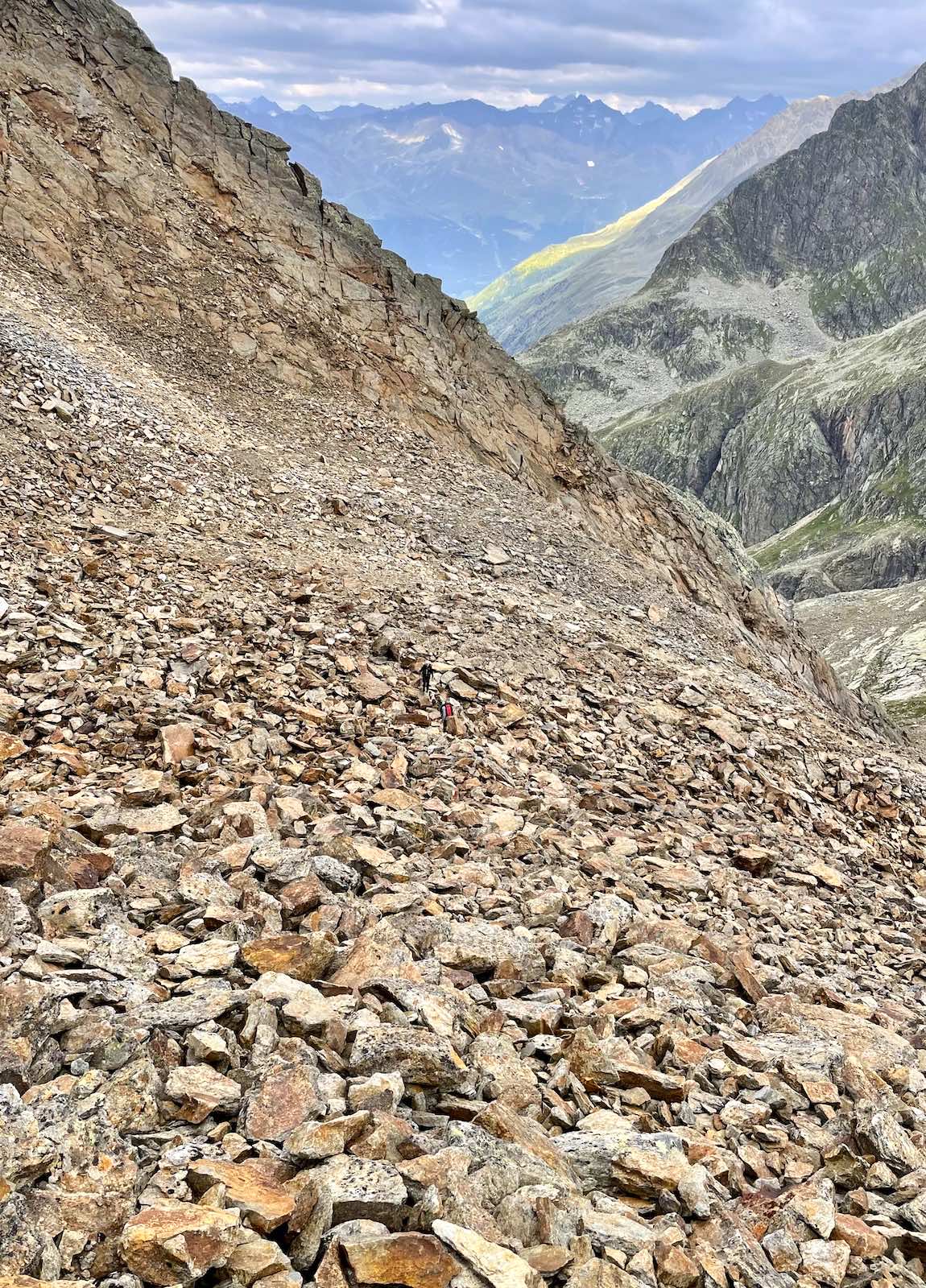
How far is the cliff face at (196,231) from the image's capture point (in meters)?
27.4

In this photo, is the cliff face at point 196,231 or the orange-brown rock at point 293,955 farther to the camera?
the cliff face at point 196,231

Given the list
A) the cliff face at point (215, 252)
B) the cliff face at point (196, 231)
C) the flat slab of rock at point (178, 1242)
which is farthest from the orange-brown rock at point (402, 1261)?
the cliff face at point (196, 231)

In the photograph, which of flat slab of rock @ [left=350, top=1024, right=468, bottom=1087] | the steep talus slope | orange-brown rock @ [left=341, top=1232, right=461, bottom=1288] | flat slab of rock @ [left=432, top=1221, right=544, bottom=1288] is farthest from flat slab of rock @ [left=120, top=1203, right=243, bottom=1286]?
flat slab of rock @ [left=350, top=1024, right=468, bottom=1087]

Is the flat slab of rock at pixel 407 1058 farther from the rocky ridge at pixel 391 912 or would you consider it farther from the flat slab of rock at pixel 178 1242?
the flat slab of rock at pixel 178 1242

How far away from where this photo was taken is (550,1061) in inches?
328

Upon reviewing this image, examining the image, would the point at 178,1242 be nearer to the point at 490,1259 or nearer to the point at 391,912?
the point at 490,1259

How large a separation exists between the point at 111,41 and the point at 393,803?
29.2 metres

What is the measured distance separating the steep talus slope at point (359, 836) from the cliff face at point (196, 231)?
16 centimetres

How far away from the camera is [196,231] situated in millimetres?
29406

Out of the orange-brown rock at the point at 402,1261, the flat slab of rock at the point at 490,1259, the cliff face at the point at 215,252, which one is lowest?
the flat slab of rock at the point at 490,1259

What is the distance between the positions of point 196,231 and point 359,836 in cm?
2466

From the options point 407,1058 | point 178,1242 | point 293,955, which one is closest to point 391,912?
point 293,955

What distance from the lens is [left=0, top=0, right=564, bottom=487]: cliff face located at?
2744 cm

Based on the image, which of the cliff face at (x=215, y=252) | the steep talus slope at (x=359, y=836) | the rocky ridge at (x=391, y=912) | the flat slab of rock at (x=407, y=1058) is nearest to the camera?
the rocky ridge at (x=391, y=912)
